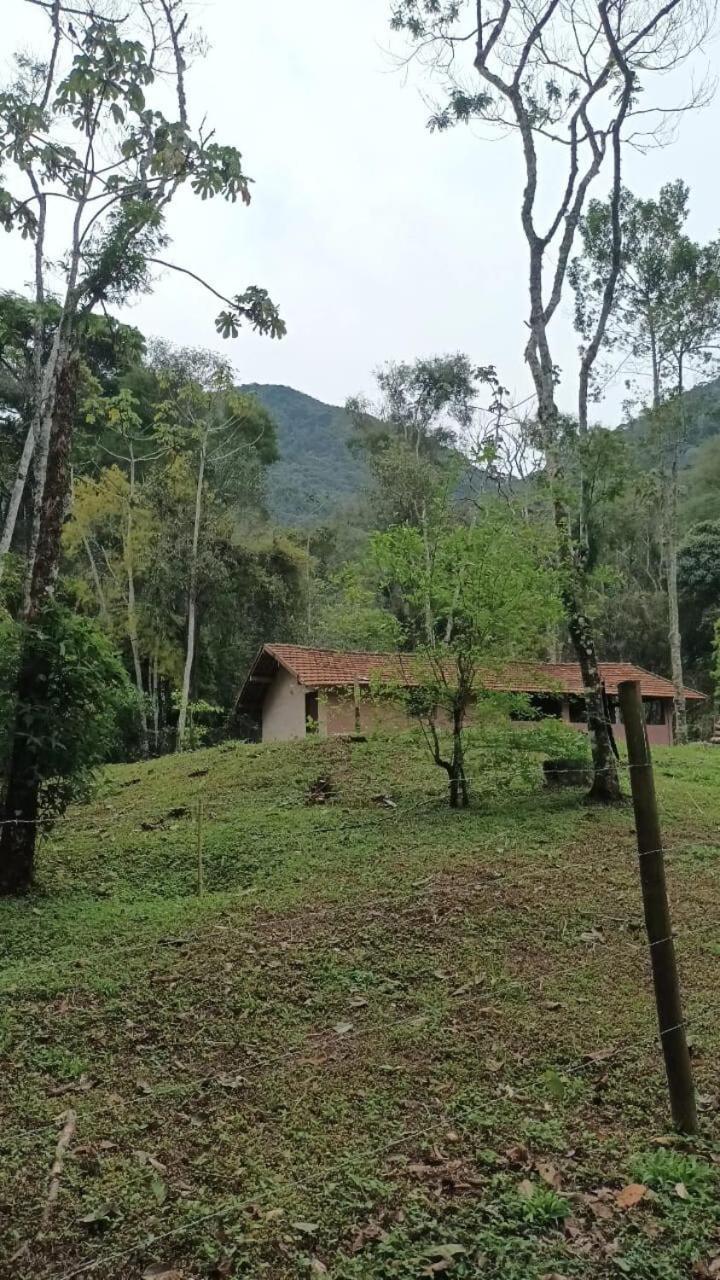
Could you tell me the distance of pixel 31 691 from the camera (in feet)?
21.1

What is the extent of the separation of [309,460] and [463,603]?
4125cm

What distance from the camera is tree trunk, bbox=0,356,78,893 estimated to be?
20.8 ft

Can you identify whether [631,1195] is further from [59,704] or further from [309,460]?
[309,460]

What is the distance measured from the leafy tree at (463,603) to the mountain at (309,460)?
77.0ft

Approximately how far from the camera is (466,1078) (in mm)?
3633

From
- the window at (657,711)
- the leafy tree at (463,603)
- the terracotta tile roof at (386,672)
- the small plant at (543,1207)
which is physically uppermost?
the leafy tree at (463,603)

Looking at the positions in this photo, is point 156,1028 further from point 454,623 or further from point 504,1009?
point 454,623

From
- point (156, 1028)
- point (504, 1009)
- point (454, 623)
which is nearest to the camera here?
point (156, 1028)

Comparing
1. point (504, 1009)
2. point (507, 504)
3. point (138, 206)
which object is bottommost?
point (504, 1009)

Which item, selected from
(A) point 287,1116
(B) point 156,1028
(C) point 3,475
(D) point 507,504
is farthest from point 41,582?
(C) point 3,475

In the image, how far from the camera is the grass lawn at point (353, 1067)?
102 inches

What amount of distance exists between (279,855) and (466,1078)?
414 centimetres

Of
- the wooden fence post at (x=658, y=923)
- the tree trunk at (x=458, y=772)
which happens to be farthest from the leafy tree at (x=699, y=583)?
the wooden fence post at (x=658, y=923)

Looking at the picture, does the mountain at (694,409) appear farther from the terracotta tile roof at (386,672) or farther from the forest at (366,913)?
the forest at (366,913)
